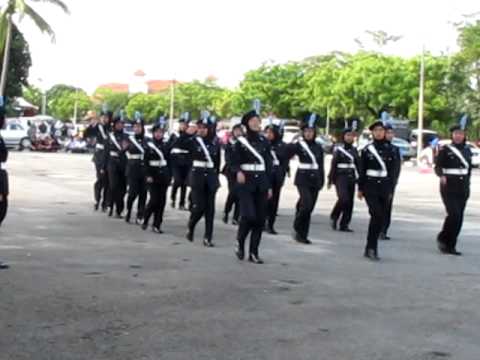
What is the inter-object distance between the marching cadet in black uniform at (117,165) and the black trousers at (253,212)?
509cm

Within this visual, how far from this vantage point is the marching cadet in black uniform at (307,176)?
12.6 metres

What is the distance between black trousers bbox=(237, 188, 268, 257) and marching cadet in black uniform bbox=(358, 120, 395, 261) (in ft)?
4.68

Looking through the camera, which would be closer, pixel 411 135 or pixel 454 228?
pixel 454 228

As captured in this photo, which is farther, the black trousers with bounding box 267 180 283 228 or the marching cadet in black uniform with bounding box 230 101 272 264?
the black trousers with bounding box 267 180 283 228

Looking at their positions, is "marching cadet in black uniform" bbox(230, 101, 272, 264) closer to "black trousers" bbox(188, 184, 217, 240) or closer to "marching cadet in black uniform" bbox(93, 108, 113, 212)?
"black trousers" bbox(188, 184, 217, 240)

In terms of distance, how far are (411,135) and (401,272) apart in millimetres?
45671

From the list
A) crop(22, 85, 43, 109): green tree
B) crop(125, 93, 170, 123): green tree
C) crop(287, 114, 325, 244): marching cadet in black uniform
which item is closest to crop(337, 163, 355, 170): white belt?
crop(287, 114, 325, 244): marching cadet in black uniform

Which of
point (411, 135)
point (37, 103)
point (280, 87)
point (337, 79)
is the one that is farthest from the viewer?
point (37, 103)

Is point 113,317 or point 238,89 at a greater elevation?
point 238,89

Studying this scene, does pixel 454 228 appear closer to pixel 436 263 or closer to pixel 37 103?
pixel 436 263

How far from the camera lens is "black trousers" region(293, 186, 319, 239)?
12539 mm

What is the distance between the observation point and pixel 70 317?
7.37 m

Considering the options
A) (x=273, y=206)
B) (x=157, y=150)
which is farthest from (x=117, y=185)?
(x=273, y=206)

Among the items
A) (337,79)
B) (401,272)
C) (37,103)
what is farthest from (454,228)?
(37,103)
